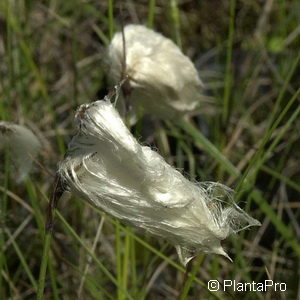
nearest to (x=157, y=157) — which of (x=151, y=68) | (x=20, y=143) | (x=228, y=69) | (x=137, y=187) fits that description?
(x=137, y=187)

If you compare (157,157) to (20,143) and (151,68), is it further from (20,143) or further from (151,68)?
(151,68)

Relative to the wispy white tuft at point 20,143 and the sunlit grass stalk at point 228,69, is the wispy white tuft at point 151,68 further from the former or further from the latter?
the wispy white tuft at point 20,143

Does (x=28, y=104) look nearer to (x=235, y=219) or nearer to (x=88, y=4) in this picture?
(x=88, y=4)

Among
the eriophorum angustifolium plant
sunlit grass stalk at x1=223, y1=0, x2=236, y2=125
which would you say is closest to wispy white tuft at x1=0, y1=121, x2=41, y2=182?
the eriophorum angustifolium plant

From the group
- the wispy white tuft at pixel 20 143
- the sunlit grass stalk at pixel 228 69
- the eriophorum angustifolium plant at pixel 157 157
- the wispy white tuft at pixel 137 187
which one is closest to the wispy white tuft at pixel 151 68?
the eriophorum angustifolium plant at pixel 157 157

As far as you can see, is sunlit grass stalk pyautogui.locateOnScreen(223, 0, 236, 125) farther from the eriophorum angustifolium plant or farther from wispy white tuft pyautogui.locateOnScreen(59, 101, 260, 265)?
wispy white tuft pyautogui.locateOnScreen(59, 101, 260, 265)

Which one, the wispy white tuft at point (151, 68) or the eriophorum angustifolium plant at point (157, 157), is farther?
the wispy white tuft at point (151, 68)
